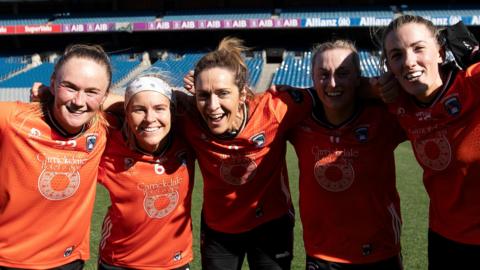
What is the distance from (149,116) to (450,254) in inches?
67.9

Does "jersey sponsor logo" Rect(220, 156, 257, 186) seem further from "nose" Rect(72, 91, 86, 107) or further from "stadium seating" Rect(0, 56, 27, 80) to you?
"stadium seating" Rect(0, 56, 27, 80)

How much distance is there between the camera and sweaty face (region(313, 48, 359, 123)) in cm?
250

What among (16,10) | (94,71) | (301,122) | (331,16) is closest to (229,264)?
(301,122)

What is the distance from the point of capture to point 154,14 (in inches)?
961

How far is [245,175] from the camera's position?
2801 mm

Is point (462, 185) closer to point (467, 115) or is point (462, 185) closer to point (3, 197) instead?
point (467, 115)

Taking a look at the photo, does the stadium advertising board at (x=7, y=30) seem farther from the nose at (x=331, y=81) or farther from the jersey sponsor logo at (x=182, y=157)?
the nose at (x=331, y=81)

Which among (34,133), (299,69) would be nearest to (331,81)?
(34,133)

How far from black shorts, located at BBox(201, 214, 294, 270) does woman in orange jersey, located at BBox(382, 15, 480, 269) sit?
915 millimetres

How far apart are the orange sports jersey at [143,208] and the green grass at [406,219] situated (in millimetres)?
1637

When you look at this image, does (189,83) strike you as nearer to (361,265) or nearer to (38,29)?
(361,265)

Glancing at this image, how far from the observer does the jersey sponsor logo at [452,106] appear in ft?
7.43

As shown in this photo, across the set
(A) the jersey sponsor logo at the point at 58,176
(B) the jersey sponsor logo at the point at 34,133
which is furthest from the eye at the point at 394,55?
(B) the jersey sponsor logo at the point at 34,133

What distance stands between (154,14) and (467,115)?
23.7 meters
